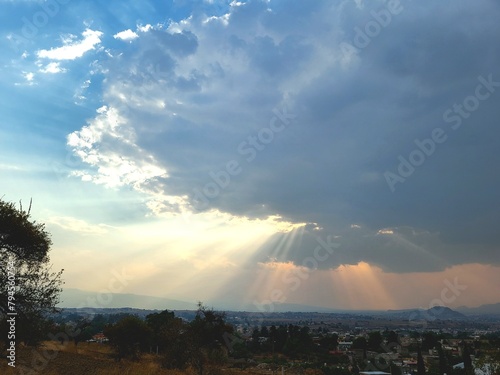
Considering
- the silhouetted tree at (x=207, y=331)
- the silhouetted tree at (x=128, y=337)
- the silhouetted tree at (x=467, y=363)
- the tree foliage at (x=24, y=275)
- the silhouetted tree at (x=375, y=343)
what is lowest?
the silhouetted tree at (x=375, y=343)

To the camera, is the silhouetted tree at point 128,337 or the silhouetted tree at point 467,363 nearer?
the silhouetted tree at point 467,363

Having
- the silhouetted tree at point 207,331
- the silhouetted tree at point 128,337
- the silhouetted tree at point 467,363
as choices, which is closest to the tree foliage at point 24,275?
the silhouetted tree at point 207,331

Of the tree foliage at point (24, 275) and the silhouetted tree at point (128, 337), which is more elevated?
the tree foliage at point (24, 275)

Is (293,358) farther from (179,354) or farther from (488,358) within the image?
(488,358)

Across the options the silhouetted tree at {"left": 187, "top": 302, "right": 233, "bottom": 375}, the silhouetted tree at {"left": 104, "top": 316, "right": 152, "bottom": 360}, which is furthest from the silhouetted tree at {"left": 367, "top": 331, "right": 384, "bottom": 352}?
the silhouetted tree at {"left": 187, "top": 302, "right": 233, "bottom": 375}

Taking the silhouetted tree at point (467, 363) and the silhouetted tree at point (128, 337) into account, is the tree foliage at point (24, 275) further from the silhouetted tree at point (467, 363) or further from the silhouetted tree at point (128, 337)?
the silhouetted tree at point (467, 363)

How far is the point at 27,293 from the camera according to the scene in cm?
1895

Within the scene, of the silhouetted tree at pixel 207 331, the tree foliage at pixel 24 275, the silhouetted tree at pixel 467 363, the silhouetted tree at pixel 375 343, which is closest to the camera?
the tree foliage at pixel 24 275

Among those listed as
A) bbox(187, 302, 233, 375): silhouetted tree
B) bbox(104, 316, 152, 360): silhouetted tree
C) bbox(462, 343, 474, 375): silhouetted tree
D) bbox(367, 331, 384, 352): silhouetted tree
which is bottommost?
bbox(367, 331, 384, 352): silhouetted tree

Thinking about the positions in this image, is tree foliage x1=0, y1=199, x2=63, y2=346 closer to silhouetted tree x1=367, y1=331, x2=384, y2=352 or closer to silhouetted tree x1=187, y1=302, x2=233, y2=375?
silhouetted tree x1=187, y1=302, x2=233, y2=375

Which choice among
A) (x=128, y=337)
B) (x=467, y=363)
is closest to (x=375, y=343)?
(x=467, y=363)

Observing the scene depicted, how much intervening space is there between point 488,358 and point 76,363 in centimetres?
2908

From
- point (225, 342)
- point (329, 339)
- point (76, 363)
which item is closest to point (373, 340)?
point (329, 339)

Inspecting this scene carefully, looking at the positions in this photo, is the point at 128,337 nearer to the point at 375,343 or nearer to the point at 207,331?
the point at 207,331
